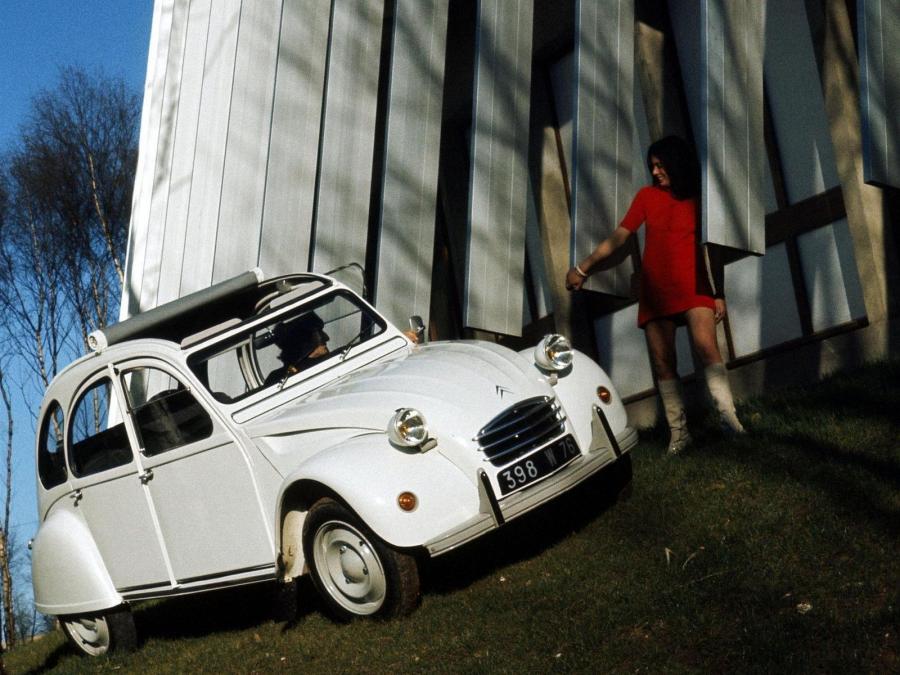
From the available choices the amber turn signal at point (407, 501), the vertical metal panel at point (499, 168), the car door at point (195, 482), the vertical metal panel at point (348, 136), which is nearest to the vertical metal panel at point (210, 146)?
the vertical metal panel at point (348, 136)

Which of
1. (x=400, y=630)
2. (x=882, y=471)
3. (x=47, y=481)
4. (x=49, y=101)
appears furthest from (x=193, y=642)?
(x=49, y=101)

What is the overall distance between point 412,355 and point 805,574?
2.92m

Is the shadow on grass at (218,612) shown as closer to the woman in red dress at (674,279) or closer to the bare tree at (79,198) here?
the woman in red dress at (674,279)

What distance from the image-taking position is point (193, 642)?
798 cm

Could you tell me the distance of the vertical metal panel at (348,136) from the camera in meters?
12.5

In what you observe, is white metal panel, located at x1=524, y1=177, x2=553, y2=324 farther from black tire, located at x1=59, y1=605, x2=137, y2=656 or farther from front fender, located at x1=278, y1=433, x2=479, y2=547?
front fender, located at x1=278, y1=433, x2=479, y2=547

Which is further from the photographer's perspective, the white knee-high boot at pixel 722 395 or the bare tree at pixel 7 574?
the bare tree at pixel 7 574

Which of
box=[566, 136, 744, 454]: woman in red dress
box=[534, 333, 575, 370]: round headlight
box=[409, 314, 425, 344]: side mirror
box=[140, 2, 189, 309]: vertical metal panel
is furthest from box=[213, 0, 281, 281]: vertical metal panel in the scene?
box=[534, 333, 575, 370]: round headlight

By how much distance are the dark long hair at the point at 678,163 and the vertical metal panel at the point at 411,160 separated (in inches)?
163

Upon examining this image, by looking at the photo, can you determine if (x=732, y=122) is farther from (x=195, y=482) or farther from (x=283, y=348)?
(x=195, y=482)

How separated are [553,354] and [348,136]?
254 inches

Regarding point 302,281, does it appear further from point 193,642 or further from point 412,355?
point 193,642

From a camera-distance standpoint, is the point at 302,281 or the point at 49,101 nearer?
the point at 302,281

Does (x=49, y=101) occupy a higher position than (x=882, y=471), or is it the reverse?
(x=49, y=101)
